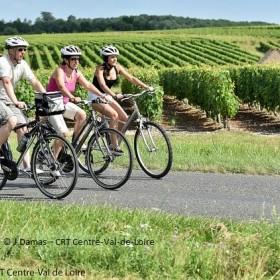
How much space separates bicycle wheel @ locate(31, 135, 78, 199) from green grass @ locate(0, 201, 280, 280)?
1694 millimetres

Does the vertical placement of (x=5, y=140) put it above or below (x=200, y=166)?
above

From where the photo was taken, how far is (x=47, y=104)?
7758mm

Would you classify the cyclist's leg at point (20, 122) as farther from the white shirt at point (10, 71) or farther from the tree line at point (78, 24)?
the tree line at point (78, 24)

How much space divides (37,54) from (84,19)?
109466 millimetres

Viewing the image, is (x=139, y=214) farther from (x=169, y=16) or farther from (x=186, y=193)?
(x=169, y=16)

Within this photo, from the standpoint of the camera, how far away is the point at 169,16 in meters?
200

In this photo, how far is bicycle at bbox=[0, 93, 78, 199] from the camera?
7.75 meters

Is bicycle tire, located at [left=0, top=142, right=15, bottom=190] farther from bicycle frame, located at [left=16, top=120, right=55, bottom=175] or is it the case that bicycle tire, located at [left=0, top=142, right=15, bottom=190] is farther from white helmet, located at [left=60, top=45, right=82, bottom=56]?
white helmet, located at [left=60, top=45, right=82, bottom=56]

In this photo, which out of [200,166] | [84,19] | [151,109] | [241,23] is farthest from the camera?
[241,23]

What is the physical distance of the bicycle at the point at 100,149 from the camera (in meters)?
8.35

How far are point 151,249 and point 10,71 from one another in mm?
3699

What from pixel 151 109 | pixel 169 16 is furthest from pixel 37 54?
pixel 169 16

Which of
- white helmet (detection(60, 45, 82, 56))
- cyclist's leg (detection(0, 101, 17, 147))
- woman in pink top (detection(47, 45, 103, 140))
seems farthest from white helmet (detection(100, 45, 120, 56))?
cyclist's leg (detection(0, 101, 17, 147))

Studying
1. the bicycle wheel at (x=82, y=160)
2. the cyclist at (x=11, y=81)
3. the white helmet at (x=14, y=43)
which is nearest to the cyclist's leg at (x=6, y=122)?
the cyclist at (x=11, y=81)
